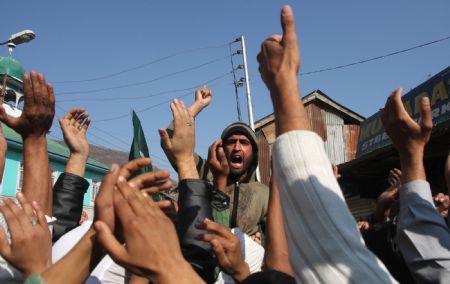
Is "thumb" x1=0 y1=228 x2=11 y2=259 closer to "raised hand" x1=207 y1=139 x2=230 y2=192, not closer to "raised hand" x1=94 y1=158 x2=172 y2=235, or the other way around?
"raised hand" x1=94 y1=158 x2=172 y2=235

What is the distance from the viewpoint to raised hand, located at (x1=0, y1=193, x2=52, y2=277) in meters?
1.49

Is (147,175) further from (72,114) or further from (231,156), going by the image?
(231,156)

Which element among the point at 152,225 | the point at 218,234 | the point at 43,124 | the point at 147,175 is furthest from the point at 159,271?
the point at 43,124

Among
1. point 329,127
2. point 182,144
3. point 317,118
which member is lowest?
→ point 182,144

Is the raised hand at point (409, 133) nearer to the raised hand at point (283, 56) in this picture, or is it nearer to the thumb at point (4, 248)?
the raised hand at point (283, 56)

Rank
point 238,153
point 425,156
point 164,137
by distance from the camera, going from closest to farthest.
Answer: point 164,137, point 238,153, point 425,156

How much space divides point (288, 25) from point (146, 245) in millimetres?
714

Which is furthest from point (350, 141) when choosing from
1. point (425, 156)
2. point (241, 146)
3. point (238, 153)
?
point (238, 153)

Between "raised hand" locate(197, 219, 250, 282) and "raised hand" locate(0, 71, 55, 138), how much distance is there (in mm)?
1291

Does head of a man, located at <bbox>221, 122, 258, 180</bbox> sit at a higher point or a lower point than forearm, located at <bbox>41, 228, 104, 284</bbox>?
higher

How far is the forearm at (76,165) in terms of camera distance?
→ 2.76 meters

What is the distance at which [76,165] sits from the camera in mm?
2820

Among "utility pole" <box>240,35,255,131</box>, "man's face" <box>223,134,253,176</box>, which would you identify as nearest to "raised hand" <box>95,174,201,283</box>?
"man's face" <box>223,134,253,176</box>

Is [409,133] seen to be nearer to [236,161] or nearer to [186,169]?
[186,169]
